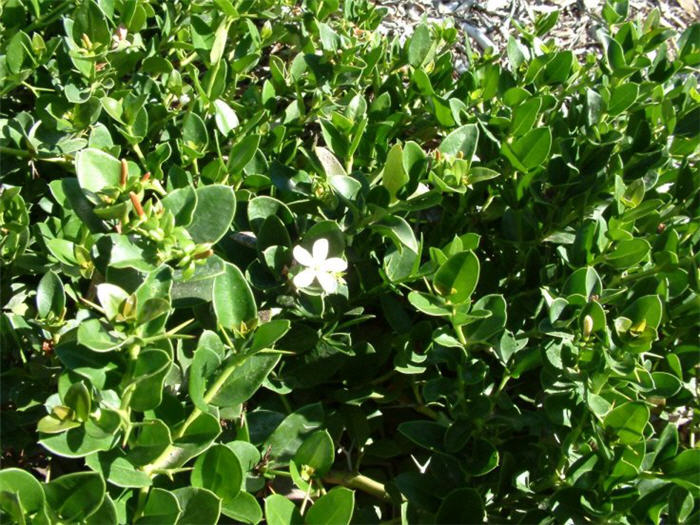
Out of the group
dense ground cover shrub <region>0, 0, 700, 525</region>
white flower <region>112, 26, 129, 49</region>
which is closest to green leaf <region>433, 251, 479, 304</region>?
dense ground cover shrub <region>0, 0, 700, 525</region>

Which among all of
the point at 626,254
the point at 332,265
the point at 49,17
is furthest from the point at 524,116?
the point at 49,17

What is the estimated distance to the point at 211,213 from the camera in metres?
1.18

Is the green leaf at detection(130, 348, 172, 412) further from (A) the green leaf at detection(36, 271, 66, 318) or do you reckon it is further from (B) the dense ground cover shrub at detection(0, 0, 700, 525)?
(A) the green leaf at detection(36, 271, 66, 318)

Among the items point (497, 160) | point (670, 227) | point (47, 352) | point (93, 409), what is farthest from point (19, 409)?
point (670, 227)

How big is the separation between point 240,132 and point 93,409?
77 centimetres

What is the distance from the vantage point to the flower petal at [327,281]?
123cm

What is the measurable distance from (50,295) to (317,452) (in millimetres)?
521

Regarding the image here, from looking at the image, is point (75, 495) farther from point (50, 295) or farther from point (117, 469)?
point (50, 295)

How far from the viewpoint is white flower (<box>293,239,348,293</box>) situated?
123 cm

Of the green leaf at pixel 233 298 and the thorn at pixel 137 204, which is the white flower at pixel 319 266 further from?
the thorn at pixel 137 204

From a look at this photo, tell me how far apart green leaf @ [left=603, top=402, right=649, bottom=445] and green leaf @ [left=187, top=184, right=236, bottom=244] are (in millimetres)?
706

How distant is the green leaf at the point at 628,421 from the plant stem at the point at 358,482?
1.50ft

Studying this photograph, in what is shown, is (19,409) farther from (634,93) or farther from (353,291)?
(634,93)

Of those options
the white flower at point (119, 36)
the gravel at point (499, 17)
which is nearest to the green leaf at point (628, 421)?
the white flower at point (119, 36)
